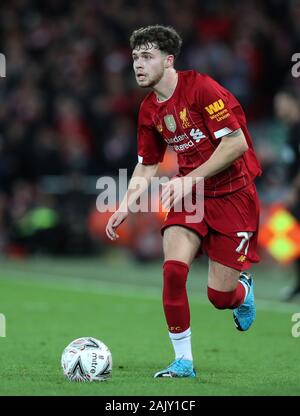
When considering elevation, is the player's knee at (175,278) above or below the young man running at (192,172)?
below

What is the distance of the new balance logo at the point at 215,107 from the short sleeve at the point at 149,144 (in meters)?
0.52

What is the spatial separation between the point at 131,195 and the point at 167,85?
2.55 ft

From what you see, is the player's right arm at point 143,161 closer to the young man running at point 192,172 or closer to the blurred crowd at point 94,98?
the young man running at point 192,172

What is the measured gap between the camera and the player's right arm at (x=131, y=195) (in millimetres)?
7098

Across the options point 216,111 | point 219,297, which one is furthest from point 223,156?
point 219,297

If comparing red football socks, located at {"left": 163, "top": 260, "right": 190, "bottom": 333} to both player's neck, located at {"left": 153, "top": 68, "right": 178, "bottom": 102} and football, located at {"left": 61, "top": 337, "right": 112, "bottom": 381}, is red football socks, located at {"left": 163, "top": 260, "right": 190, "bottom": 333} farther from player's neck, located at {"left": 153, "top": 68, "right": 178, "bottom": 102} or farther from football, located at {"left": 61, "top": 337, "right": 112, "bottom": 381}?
player's neck, located at {"left": 153, "top": 68, "right": 178, "bottom": 102}

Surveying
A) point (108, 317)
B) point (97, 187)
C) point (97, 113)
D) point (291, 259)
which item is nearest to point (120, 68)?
point (97, 113)

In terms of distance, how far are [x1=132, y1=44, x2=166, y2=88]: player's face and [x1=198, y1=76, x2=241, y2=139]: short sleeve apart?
300mm

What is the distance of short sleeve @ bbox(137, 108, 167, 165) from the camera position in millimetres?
7211

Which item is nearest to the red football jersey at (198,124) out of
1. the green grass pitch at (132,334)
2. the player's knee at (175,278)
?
the player's knee at (175,278)

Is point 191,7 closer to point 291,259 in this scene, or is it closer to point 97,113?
point 97,113

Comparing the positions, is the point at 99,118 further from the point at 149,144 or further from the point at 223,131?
the point at 223,131

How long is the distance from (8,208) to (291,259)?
5843mm
